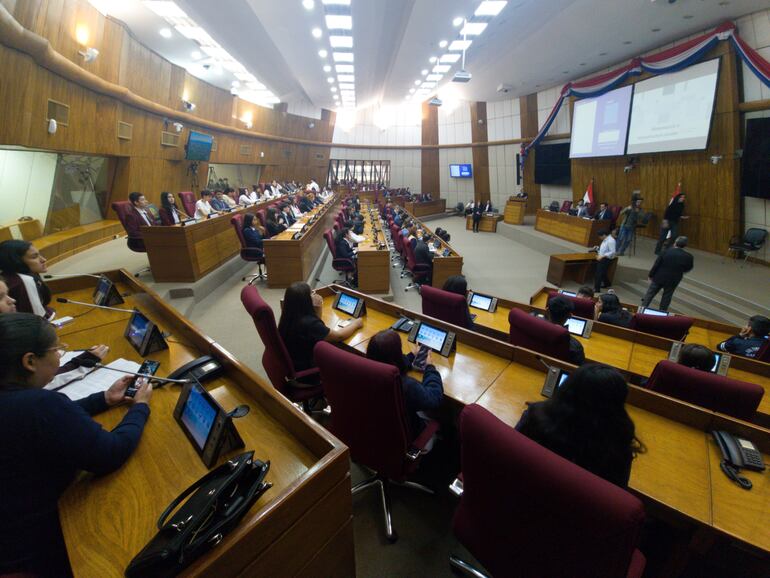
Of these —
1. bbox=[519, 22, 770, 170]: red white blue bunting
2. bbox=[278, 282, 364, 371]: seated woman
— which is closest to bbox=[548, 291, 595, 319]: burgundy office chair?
bbox=[278, 282, 364, 371]: seated woman

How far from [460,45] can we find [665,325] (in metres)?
A: 8.52

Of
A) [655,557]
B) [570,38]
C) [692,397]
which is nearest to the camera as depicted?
[655,557]

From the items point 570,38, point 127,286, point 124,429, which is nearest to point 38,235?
point 127,286

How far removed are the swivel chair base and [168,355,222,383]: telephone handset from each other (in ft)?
3.41

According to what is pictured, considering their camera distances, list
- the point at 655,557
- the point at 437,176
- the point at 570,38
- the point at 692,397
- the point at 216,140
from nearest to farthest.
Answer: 1. the point at 655,557
2. the point at 692,397
3. the point at 570,38
4. the point at 216,140
5. the point at 437,176

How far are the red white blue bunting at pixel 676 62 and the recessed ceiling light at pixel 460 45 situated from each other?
159 inches

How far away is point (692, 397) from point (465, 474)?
144 centimetres

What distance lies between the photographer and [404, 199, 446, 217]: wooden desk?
1472 cm

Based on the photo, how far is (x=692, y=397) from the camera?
1.74 meters

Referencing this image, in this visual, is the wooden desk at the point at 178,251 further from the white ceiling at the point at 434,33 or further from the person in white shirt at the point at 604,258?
the person in white shirt at the point at 604,258

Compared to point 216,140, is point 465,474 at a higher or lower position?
lower

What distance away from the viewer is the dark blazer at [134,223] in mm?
4914

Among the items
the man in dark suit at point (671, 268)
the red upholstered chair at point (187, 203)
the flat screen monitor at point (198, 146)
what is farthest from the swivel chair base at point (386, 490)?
the flat screen monitor at point (198, 146)

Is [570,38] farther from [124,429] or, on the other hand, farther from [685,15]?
[124,429]
